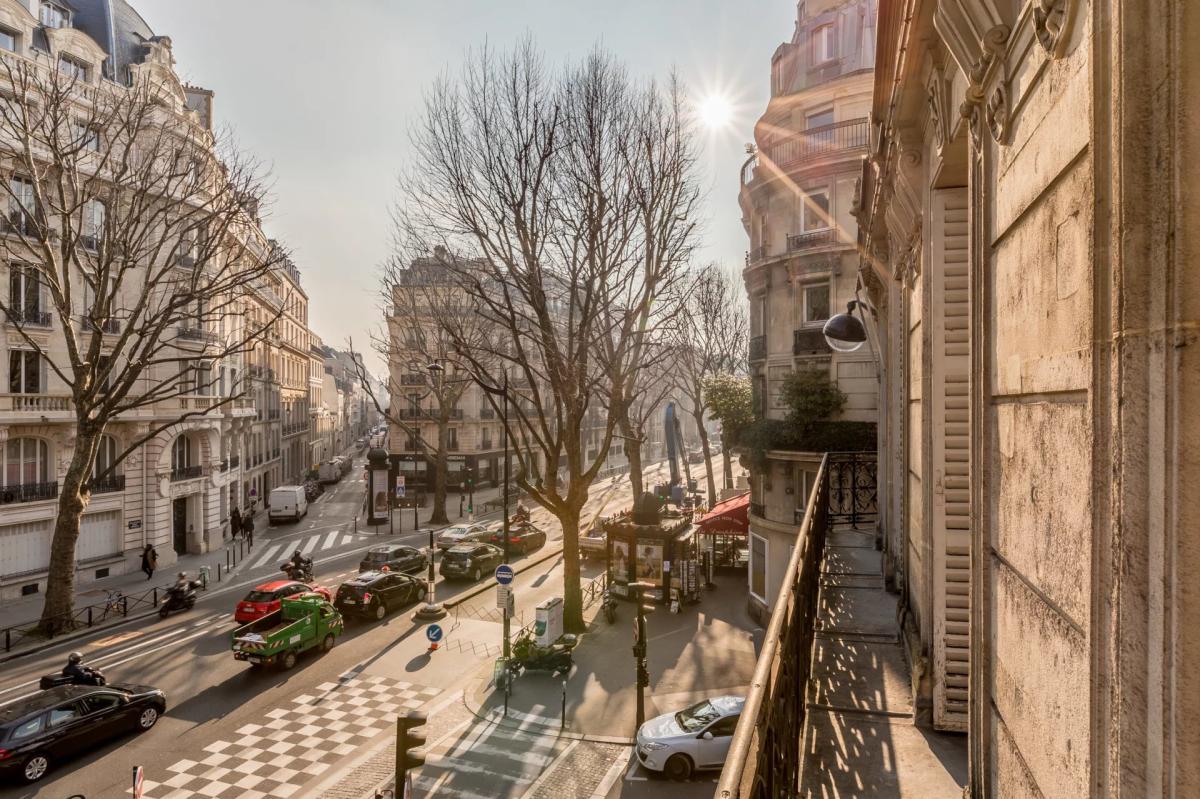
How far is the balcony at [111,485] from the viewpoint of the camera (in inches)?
1012

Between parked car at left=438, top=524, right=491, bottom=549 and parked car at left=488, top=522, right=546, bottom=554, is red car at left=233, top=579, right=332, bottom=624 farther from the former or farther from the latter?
parked car at left=488, top=522, right=546, bottom=554

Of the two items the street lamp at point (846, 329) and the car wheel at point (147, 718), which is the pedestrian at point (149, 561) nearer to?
the car wheel at point (147, 718)

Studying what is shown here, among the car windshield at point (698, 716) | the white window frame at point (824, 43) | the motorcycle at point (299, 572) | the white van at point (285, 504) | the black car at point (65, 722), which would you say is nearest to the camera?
the black car at point (65, 722)

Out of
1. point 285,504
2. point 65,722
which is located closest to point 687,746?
point 65,722

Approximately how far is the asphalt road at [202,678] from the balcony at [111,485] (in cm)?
583

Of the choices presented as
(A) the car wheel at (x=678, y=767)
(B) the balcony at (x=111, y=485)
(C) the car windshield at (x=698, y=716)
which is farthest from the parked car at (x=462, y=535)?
(A) the car wheel at (x=678, y=767)

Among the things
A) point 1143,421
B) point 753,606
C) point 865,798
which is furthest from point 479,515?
point 1143,421

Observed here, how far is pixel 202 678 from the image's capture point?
1543 cm

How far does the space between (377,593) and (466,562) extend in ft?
17.0

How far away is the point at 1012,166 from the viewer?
270 cm

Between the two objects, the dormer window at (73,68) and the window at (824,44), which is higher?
the dormer window at (73,68)

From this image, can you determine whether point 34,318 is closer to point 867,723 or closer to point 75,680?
point 75,680

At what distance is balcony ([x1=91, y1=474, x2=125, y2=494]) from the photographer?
25.7m

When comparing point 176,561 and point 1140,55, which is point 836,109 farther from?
point 176,561
